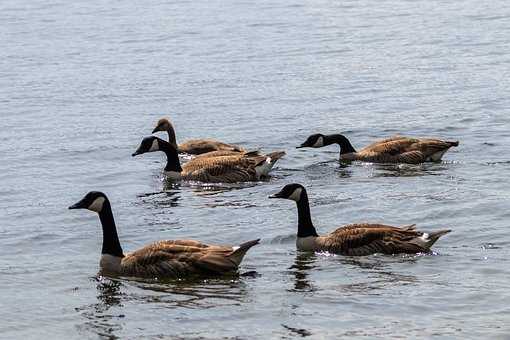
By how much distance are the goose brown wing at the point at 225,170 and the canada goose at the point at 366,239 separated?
5.30 metres

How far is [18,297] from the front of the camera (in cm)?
1661

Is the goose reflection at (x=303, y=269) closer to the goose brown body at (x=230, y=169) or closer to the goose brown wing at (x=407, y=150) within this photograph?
the goose brown body at (x=230, y=169)

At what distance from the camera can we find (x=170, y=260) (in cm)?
1694

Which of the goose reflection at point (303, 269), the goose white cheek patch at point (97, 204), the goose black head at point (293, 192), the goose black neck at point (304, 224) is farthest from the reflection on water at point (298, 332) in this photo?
the goose black head at point (293, 192)

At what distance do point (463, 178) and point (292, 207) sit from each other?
3.45m

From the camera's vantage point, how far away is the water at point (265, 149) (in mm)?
15500

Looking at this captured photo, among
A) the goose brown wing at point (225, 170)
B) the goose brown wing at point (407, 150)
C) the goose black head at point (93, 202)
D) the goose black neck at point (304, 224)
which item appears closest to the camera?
the goose black head at point (93, 202)

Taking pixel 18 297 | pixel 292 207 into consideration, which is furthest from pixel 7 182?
pixel 18 297

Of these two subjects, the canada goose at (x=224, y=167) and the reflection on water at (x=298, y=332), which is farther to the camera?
the canada goose at (x=224, y=167)

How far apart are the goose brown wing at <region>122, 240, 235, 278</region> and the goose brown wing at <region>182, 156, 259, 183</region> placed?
21.9ft

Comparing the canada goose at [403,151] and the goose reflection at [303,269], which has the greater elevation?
the canada goose at [403,151]

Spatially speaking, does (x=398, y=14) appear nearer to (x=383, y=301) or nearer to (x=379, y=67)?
(x=379, y=67)

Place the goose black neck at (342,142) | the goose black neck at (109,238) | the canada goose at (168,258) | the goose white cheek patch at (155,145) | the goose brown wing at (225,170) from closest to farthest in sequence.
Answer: the canada goose at (168,258) → the goose black neck at (109,238) → the goose brown wing at (225,170) → the goose white cheek patch at (155,145) → the goose black neck at (342,142)

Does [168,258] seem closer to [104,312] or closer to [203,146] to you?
[104,312]
